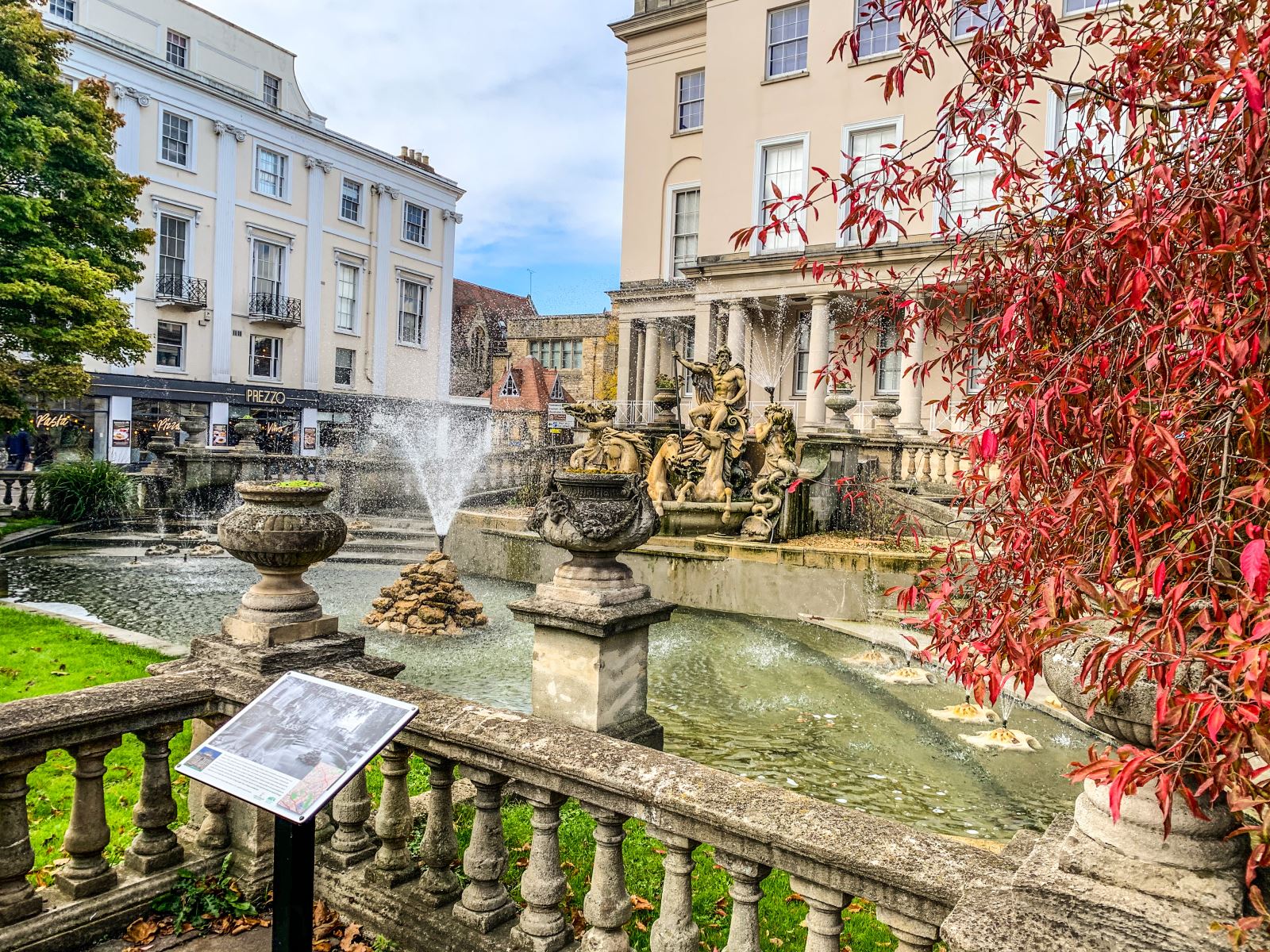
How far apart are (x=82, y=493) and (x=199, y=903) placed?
589 inches

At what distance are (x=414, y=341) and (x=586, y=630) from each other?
35365 millimetres

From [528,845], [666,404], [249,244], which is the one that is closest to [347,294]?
[249,244]

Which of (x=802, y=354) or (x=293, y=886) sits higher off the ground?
(x=802, y=354)

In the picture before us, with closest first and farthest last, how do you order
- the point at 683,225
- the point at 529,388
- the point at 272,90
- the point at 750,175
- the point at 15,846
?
the point at 15,846
the point at 750,175
the point at 683,225
the point at 272,90
the point at 529,388

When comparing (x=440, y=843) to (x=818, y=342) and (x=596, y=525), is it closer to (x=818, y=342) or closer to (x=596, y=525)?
(x=596, y=525)

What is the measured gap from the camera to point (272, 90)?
107 ft

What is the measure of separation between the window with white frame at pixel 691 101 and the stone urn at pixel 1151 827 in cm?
2903

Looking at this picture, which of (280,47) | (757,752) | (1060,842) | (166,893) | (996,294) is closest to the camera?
(1060,842)

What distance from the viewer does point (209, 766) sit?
2.07m

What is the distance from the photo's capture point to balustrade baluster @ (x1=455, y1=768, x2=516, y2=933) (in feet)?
9.15

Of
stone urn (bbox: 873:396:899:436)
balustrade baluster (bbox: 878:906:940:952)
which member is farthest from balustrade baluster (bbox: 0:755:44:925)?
stone urn (bbox: 873:396:899:436)

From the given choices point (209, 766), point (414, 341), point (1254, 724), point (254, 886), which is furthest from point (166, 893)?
point (414, 341)

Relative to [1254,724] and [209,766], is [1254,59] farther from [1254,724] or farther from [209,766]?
[209,766]

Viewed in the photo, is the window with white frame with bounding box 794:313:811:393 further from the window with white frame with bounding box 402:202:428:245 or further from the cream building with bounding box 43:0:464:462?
the window with white frame with bounding box 402:202:428:245
